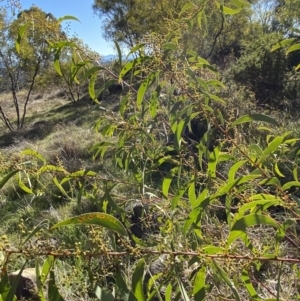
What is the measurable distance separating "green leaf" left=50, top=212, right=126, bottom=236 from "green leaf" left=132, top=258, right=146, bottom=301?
0.11 metres

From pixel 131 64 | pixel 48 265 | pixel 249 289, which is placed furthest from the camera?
pixel 131 64

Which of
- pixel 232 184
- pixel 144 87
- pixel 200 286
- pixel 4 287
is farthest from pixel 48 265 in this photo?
pixel 144 87

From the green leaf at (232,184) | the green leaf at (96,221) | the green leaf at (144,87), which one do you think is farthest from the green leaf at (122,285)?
the green leaf at (144,87)

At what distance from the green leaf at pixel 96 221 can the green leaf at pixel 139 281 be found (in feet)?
0.35

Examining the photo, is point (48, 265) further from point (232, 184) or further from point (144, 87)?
point (144, 87)

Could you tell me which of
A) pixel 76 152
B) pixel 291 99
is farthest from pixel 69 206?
pixel 291 99

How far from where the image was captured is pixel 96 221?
0.71 metres

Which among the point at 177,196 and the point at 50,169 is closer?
the point at 177,196

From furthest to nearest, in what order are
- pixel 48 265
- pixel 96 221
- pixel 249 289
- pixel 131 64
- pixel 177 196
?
1. pixel 131 64
2. pixel 177 196
3. pixel 249 289
4. pixel 48 265
5. pixel 96 221

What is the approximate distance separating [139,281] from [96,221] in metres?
0.19

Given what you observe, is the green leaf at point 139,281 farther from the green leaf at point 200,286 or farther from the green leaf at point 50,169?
the green leaf at point 50,169

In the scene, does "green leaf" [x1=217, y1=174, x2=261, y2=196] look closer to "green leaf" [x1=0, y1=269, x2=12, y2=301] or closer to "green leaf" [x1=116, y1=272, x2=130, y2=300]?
"green leaf" [x1=116, y1=272, x2=130, y2=300]

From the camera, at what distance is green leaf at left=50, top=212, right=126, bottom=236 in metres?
0.70

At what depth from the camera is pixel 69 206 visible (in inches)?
160
